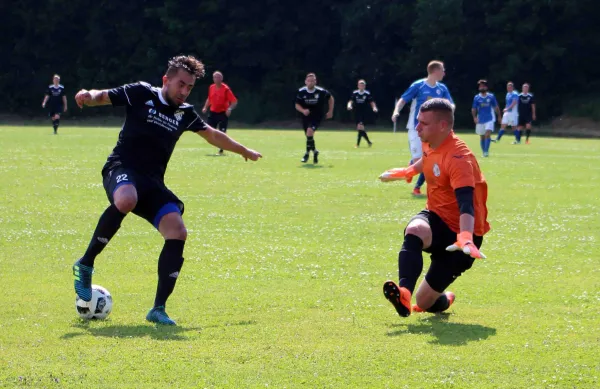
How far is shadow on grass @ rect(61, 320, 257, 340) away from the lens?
6.30m

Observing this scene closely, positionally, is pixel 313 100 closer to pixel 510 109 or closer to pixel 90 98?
pixel 510 109

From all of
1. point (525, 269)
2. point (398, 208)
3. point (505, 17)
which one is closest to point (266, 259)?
point (525, 269)

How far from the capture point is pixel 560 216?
13.7 meters

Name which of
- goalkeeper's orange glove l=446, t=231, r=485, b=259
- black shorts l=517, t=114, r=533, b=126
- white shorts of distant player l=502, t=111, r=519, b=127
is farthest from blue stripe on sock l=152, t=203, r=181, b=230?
white shorts of distant player l=502, t=111, r=519, b=127

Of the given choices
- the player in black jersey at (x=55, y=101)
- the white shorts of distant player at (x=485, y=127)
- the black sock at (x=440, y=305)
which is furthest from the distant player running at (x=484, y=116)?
the black sock at (x=440, y=305)

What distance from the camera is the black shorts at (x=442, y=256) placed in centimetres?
693

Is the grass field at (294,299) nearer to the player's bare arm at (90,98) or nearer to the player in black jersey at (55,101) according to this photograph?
the player's bare arm at (90,98)

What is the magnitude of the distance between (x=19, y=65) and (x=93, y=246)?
2266 inches

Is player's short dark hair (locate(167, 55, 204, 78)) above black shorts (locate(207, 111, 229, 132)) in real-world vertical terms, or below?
above

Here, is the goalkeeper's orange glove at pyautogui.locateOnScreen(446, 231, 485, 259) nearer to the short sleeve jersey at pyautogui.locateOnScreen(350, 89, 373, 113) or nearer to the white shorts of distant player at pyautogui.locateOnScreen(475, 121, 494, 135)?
the white shorts of distant player at pyautogui.locateOnScreen(475, 121, 494, 135)

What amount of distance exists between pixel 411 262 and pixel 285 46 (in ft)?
184

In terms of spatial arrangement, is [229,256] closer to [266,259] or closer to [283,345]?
[266,259]

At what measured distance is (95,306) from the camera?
22.3 feet

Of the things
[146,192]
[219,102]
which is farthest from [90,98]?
[219,102]
